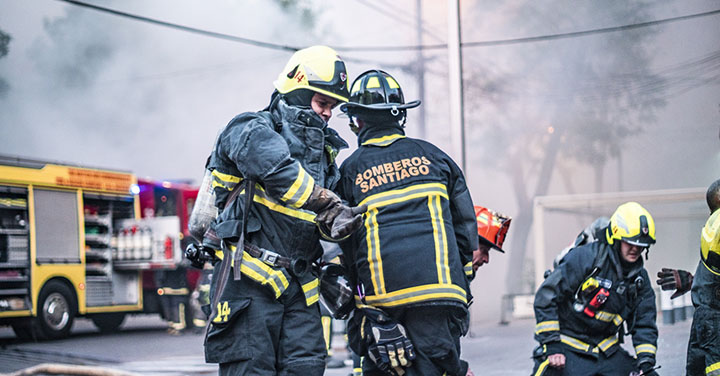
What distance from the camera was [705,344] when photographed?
4629 mm

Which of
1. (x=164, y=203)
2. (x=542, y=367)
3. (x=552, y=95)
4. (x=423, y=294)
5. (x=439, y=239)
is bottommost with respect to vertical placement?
(x=542, y=367)

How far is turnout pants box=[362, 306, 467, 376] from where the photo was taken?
3480 mm

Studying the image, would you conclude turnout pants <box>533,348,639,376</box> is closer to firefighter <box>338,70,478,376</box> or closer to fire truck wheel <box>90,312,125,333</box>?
firefighter <box>338,70,478,376</box>

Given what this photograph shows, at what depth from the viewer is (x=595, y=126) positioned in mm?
8039

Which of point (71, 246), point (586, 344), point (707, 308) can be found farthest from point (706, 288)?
point (71, 246)


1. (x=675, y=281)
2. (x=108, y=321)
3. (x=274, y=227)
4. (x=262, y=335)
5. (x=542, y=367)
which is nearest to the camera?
(x=262, y=335)

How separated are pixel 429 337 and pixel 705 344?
77.9 inches

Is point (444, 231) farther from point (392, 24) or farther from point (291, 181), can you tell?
point (392, 24)

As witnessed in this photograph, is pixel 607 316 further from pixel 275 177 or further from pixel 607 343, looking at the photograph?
pixel 275 177

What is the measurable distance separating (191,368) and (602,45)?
16.3 feet

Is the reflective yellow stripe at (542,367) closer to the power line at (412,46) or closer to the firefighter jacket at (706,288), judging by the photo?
the firefighter jacket at (706,288)

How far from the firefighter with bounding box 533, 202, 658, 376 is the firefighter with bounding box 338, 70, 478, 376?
133cm

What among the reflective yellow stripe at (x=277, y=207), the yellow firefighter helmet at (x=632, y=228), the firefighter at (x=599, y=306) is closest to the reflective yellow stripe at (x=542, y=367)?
the firefighter at (x=599, y=306)

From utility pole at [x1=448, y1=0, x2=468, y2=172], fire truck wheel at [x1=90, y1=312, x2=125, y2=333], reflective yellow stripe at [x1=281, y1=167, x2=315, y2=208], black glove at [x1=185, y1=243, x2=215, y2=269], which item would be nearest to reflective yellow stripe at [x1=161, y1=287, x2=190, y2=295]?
fire truck wheel at [x1=90, y1=312, x2=125, y2=333]
